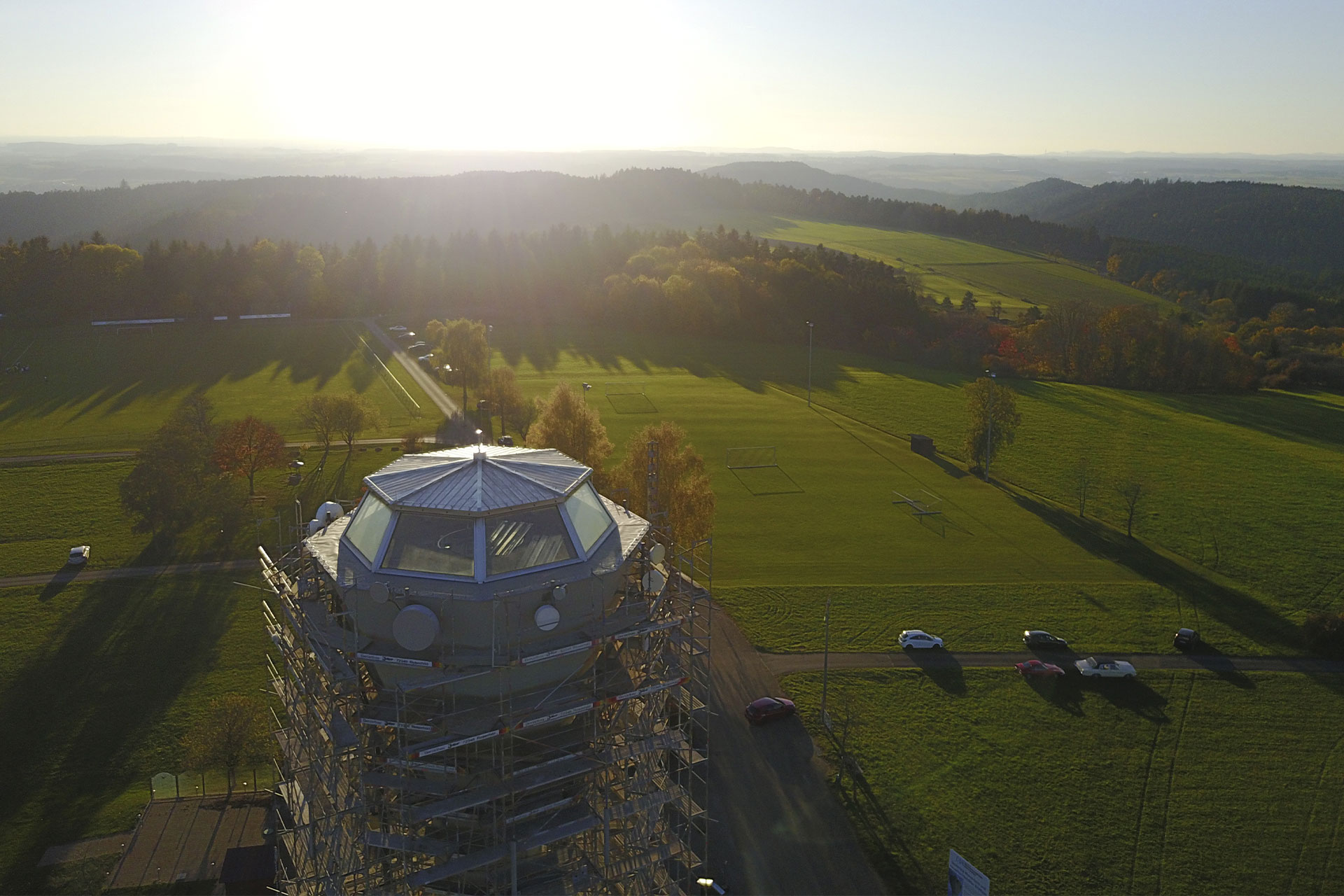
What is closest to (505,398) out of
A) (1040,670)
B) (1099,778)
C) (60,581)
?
(60,581)

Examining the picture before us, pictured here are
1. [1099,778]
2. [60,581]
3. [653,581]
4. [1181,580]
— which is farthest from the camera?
[1181,580]

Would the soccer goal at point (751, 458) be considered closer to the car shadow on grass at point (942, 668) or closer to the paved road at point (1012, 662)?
the paved road at point (1012, 662)

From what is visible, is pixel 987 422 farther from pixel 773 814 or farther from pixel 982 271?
pixel 982 271

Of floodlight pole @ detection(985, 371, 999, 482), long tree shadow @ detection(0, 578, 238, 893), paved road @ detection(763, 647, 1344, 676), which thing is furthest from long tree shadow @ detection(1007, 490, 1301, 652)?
long tree shadow @ detection(0, 578, 238, 893)

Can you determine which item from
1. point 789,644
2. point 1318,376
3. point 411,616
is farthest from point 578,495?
point 1318,376

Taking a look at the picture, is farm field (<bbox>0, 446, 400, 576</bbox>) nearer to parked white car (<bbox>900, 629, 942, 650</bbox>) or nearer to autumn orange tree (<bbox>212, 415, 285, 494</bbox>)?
autumn orange tree (<bbox>212, 415, 285, 494</bbox>)

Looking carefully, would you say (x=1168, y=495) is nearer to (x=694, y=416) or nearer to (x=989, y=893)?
(x=694, y=416)

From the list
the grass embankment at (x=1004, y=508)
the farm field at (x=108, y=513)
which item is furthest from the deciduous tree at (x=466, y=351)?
the farm field at (x=108, y=513)
